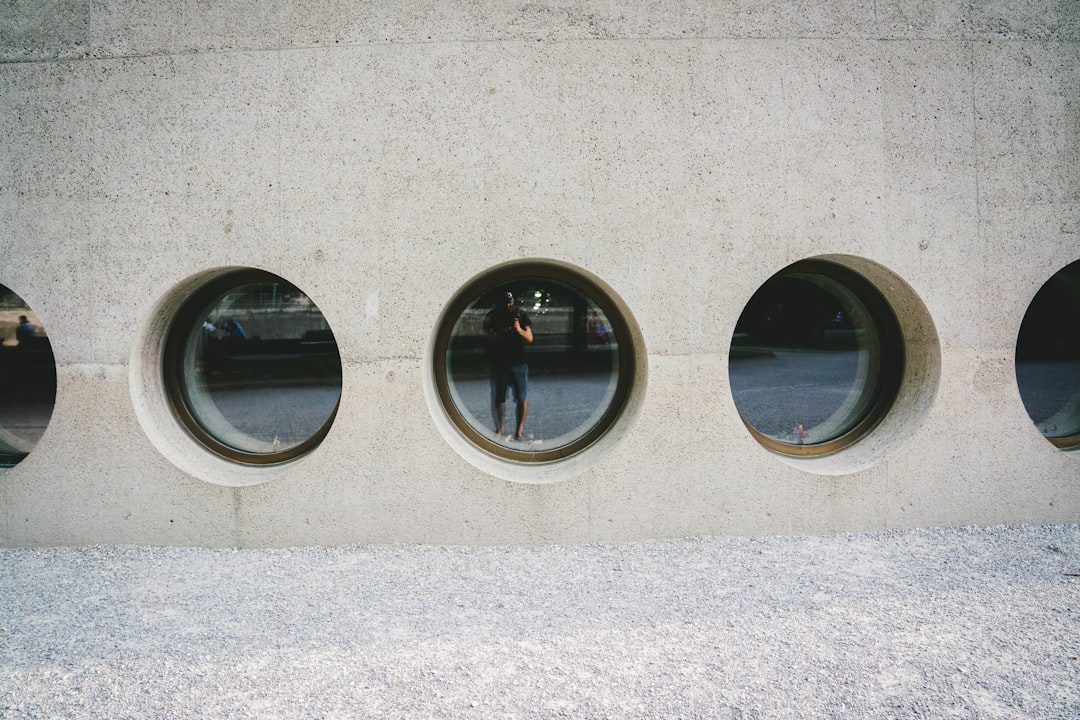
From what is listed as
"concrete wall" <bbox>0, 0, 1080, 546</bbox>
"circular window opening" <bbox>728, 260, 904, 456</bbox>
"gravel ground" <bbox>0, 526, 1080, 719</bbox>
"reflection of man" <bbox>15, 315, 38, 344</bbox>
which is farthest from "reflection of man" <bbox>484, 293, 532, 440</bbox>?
"reflection of man" <bbox>15, 315, 38, 344</bbox>

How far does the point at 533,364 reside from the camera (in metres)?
4.57

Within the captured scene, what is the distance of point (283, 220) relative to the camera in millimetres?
4070

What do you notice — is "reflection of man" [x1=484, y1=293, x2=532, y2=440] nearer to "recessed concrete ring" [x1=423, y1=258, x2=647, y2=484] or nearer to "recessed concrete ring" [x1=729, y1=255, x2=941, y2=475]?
"recessed concrete ring" [x1=423, y1=258, x2=647, y2=484]

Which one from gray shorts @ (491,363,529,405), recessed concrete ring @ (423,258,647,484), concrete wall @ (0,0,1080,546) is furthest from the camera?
gray shorts @ (491,363,529,405)

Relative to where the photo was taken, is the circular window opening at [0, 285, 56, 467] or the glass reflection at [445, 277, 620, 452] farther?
the circular window opening at [0, 285, 56, 467]

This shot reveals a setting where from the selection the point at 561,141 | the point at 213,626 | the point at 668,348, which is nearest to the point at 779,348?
the point at 668,348

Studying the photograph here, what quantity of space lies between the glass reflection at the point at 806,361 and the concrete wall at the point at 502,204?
0.44 m

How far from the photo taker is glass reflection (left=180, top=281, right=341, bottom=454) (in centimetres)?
448

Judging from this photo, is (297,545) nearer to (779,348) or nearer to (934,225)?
(779,348)

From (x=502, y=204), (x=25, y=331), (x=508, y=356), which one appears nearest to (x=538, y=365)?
(x=508, y=356)

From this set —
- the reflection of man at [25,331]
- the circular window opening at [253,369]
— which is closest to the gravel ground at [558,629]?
the circular window opening at [253,369]

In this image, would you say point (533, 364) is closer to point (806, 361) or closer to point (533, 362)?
point (533, 362)

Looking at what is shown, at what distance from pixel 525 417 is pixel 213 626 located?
7.46 feet

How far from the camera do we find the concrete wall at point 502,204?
4.05 meters
